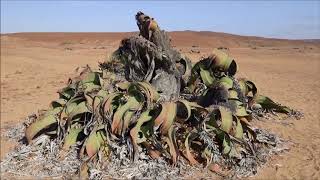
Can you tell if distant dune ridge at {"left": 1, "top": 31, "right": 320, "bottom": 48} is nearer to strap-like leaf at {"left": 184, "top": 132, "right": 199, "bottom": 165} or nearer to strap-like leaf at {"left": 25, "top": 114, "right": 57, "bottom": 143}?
strap-like leaf at {"left": 25, "top": 114, "right": 57, "bottom": 143}

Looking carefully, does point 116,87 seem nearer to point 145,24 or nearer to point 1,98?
point 145,24

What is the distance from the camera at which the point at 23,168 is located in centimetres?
354

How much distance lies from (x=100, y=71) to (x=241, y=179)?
197 centimetres

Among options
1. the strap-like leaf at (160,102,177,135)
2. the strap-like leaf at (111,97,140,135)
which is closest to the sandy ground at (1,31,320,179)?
the strap-like leaf at (160,102,177,135)

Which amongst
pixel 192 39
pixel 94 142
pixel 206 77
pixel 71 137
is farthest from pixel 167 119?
pixel 192 39

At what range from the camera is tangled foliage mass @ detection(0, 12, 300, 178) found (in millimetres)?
3547

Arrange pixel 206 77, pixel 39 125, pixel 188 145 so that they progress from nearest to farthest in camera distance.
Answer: pixel 188 145, pixel 39 125, pixel 206 77

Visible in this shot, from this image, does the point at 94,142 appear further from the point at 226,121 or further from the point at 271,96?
the point at 271,96

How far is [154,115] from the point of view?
3711 millimetres

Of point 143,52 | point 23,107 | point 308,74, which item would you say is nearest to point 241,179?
point 143,52

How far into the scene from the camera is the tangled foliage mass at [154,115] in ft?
11.6

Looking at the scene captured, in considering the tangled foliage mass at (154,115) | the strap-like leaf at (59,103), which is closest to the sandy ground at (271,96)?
the tangled foliage mass at (154,115)

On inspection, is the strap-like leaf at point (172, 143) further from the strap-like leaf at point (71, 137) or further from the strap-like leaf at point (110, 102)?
the strap-like leaf at point (71, 137)

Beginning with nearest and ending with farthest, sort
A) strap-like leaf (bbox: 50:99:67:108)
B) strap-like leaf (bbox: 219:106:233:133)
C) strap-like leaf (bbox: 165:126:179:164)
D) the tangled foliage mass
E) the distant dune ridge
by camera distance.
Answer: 1. strap-like leaf (bbox: 165:126:179:164)
2. the tangled foliage mass
3. strap-like leaf (bbox: 219:106:233:133)
4. strap-like leaf (bbox: 50:99:67:108)
5. the distant dune ridge
